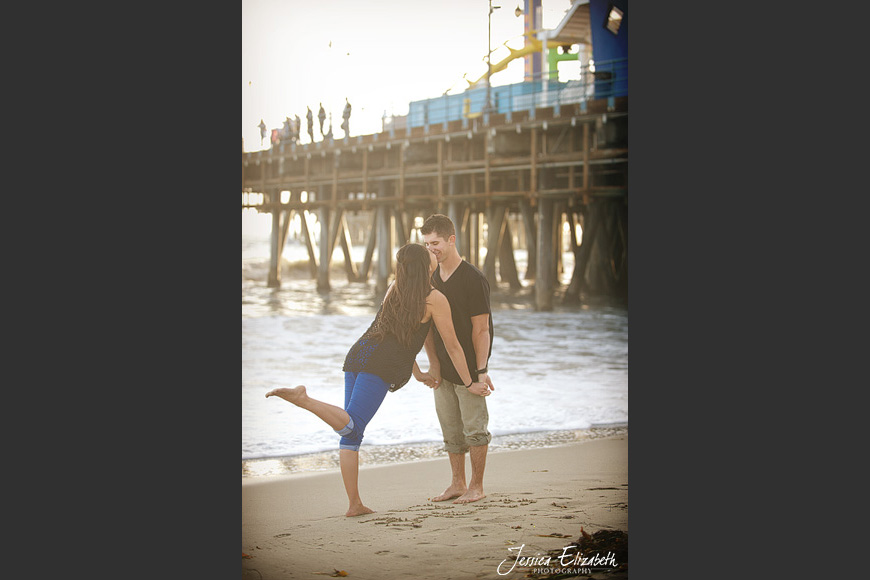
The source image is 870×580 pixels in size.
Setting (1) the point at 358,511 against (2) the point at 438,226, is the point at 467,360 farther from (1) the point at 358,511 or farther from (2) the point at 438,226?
(1) the point at 358,511

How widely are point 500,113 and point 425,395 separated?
1.81 metres

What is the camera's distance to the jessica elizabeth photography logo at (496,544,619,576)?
16.9 ft

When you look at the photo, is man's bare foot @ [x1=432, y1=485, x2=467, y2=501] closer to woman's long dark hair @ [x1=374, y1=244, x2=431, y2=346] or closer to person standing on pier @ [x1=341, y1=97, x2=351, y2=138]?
woman's long dark hair @ [x1=374, y1=244, x2=431, y2=346]

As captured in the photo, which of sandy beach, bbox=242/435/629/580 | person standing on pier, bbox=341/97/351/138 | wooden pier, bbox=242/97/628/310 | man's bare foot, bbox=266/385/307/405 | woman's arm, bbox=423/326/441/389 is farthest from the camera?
person standing on pier, bbox=341/97/351/138

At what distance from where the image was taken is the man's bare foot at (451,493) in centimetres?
546


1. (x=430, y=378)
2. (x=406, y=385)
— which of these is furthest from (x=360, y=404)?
(x=430, y=378)

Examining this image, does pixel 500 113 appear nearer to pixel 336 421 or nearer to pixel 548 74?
pixel 548 74

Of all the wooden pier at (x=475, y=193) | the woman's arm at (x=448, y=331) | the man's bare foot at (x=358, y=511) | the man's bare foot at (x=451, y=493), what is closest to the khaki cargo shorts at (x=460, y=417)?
the woman's arm at (x=448, y=331)

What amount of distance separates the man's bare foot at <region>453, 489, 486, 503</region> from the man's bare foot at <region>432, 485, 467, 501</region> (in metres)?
0.03

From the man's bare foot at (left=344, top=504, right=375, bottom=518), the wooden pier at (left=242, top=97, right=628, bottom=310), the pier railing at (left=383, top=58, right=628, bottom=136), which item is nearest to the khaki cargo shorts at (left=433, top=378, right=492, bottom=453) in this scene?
the man's bare foot at (left=344, top=504, right=375, bottom=518)

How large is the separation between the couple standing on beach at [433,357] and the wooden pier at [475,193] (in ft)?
1.16

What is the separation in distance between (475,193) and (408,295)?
1.00m

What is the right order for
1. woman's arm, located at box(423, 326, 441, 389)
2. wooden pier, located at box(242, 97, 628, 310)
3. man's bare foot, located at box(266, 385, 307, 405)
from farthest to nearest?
wooden pier, located at box(242, 97, 628, 310), woman's arm, located at box(423, 326, 441, 389), man's bare foot, located at box(266, 385, 307, 405)

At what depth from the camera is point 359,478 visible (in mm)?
5512
